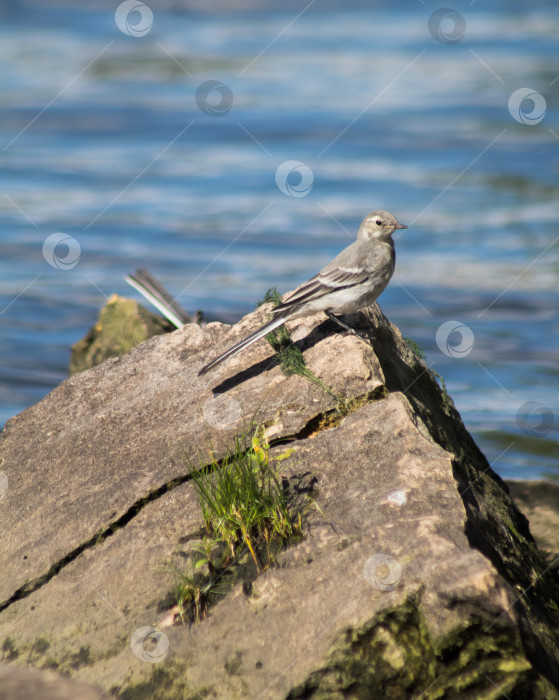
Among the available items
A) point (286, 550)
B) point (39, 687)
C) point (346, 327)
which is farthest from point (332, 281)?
point (39, 687)

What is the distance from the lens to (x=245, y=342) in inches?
211

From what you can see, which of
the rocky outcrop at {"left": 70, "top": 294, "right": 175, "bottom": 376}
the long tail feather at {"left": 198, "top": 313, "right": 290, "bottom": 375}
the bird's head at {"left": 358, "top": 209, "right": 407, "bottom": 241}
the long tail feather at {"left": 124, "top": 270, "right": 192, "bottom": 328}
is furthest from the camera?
the rocky outcrop at {"left": 70, "top": 294, "right": 175, "bottom": 376}

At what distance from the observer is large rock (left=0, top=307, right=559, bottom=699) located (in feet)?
12.0

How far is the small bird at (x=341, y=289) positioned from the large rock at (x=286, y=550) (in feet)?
0.47

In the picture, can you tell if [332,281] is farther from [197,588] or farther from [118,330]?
[118,330]

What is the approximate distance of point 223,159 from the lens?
58.3ft

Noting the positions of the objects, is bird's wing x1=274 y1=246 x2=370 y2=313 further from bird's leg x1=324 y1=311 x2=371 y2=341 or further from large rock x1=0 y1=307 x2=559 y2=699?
large rock x1=0 y1=307 x2=559 y2=699

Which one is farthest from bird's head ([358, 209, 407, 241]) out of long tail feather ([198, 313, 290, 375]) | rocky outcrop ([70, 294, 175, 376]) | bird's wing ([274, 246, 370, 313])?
rocky outcrop ([70, 294, 175, 376])

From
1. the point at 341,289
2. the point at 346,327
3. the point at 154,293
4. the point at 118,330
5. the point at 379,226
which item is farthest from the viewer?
the point at 118,330

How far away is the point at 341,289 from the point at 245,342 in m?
0.71

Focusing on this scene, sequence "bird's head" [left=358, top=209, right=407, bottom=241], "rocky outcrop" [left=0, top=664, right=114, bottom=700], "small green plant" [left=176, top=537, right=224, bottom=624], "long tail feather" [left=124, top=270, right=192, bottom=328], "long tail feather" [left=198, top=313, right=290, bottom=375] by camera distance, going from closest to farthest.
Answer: "rocky outcrop" [left=0, top=664, right=114, bottom=700] → "small green plant" [left=176, top=537, right=224, bottom=624] → "long tail feather" [left=198, top=313, right=290, bottom=375] → "bird's head" [left=358, top=209, right=407, bottom=241] → "long tail feather" [left=124, top=270, right=192, bottom=328]

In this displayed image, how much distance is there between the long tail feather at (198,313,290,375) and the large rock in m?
0.11

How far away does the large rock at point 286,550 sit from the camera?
12.0ft

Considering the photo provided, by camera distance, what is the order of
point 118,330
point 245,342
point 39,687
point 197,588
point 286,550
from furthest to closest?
point 118,330, point 245,342, point 286,550, point 197,588, point 39,687
